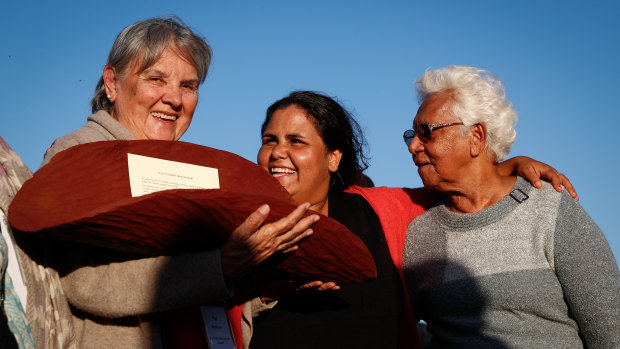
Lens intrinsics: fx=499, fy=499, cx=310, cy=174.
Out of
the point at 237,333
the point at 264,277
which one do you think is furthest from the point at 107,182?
the point at 237,333

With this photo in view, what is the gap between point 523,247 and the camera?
2555 mm

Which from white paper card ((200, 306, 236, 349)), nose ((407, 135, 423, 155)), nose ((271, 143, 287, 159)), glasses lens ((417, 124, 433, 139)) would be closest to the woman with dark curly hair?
nose ((271, 143, 287, 159))

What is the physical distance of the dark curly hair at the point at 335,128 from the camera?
3.20 metres

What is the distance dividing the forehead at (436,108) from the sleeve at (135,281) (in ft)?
5.97

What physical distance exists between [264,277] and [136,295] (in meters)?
0.58

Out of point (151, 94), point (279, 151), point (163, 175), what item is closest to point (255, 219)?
point (163, 175)

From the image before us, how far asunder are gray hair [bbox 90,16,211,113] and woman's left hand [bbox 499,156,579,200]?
1.85m

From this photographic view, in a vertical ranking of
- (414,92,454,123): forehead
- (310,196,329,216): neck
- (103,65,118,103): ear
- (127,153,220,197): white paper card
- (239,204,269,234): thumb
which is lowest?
(239,204,269,234): thumb

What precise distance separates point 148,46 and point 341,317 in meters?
A: 1.60

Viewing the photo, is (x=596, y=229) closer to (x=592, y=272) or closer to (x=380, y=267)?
(x=592, y=272)

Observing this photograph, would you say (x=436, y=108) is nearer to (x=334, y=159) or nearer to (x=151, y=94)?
(x=334, y=159)

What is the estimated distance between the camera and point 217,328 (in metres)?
1.90

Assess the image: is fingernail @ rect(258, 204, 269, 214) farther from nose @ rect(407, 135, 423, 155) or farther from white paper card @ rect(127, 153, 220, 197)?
nose @ rect(407, 135, 423, 155)

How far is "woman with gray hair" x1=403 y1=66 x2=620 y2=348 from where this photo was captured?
7.96 ft
